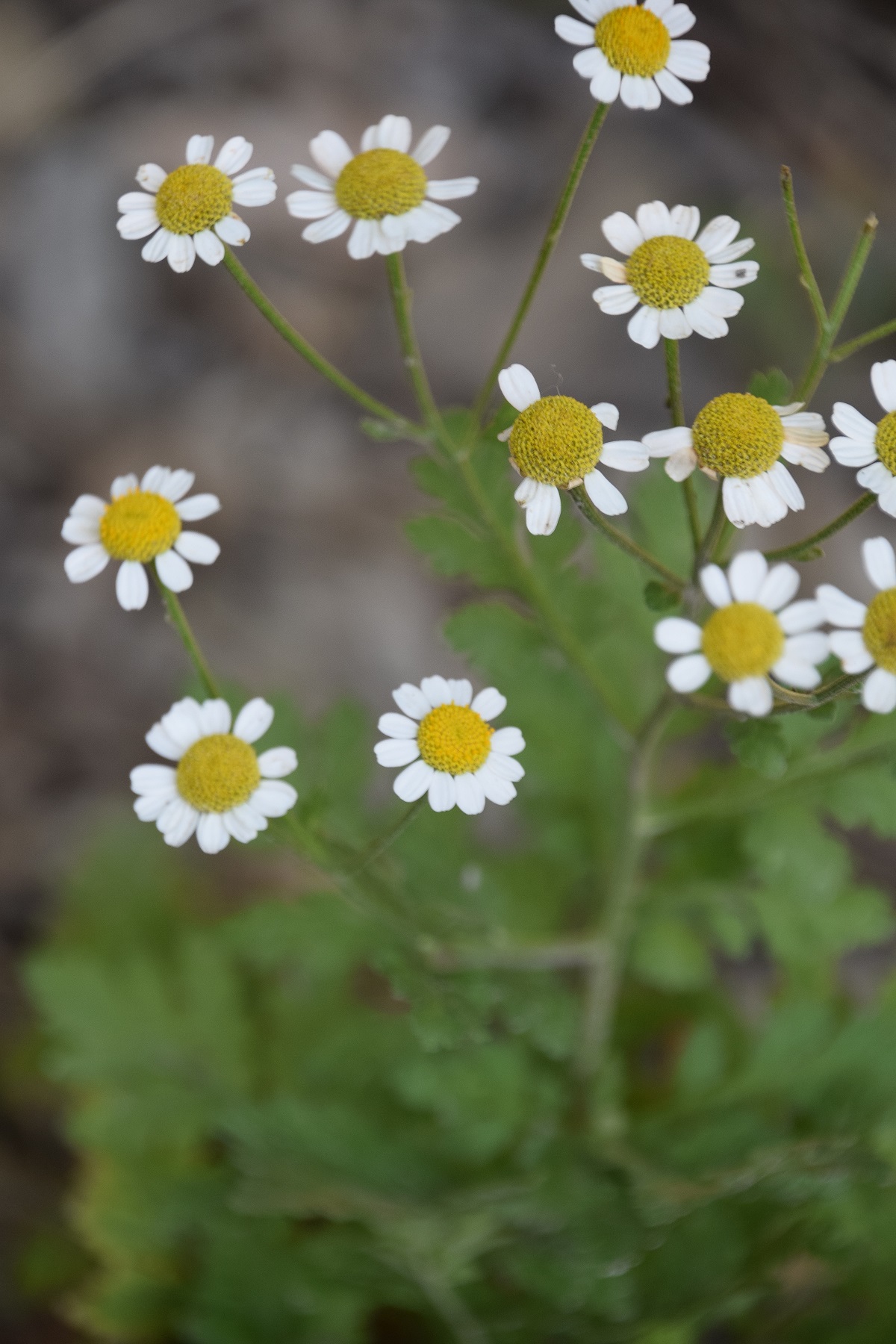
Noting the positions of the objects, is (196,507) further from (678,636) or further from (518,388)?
(678,636)

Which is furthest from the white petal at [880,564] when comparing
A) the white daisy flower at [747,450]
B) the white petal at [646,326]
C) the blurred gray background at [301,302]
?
the blurred gray background at [301,302]

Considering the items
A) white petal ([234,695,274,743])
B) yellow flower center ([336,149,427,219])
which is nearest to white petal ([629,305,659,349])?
yellow flower center ([336,149,427,219])

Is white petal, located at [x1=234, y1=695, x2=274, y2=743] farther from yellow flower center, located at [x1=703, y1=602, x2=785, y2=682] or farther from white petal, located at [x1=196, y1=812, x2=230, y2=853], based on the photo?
yellow flower center, located at [x1=703, y1=602, x2=785, y2=682]

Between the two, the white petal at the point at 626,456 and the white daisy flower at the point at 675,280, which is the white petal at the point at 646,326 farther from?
the white petal at the point at 626,456

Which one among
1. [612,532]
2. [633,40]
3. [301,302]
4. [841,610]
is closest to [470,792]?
[612,532]

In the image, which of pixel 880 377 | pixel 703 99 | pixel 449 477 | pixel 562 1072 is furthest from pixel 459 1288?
pixel 703 99

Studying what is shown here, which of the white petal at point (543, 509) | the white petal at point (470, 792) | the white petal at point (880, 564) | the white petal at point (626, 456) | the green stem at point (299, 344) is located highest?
the green stem at point (299, 344)
